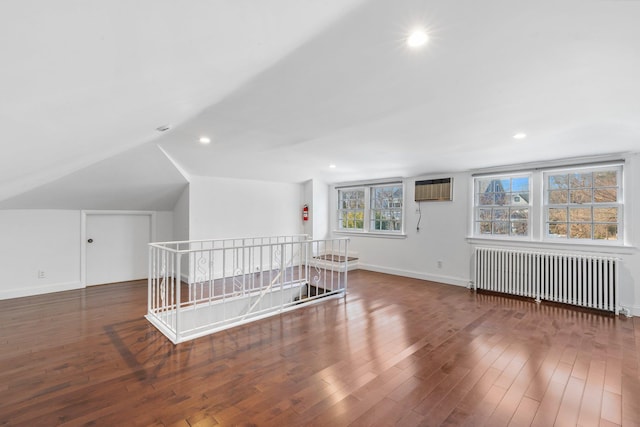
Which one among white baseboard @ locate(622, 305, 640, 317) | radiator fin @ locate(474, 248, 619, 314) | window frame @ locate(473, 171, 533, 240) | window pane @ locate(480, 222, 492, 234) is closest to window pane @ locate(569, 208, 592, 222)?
window frame @ locate(473, 171, 533, 240)

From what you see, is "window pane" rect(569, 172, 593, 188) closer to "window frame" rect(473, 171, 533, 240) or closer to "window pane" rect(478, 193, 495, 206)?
"window frame" rect(473, 171, 533, 240)

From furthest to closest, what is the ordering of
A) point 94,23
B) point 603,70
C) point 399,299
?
1. point 399,299
2. point 603,70
3. point 94,23

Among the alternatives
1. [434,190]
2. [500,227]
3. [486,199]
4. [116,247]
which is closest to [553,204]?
[500,227]

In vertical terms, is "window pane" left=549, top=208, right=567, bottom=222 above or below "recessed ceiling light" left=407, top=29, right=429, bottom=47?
below

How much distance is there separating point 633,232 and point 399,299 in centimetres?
329

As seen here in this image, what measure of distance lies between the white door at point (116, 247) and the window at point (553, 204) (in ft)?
21.2

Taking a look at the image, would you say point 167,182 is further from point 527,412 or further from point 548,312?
point 548,312

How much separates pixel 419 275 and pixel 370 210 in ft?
6.15

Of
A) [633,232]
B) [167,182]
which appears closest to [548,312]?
[633,232]

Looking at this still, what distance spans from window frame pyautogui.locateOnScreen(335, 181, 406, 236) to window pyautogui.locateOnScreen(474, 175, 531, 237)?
148 cm

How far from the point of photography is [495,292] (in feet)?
16.1

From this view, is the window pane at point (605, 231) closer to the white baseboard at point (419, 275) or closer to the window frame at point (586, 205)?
the window frame at point (586, 205)

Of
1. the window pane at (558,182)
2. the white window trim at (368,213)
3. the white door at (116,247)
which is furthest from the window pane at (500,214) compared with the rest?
the white door at (116,247)

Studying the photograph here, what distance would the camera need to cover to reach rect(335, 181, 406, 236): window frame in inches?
250
